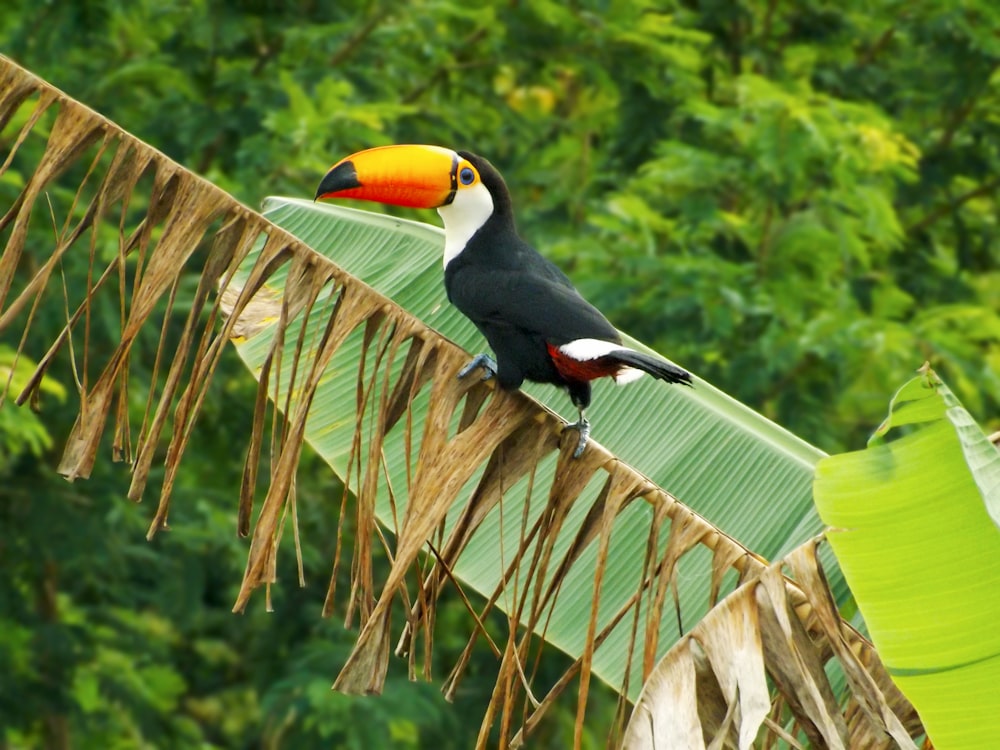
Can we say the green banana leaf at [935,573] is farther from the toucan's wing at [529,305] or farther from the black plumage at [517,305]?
the toucan's wing at [529,305]

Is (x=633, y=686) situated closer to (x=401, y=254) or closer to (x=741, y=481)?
(x=741, y=481)

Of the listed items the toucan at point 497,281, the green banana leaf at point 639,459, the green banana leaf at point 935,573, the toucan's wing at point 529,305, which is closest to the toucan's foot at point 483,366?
the toucan at point 497,281

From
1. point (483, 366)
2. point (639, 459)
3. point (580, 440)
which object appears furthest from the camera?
point (639, 459)

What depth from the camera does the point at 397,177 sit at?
132 inches

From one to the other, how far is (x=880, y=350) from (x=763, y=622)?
15.4ft

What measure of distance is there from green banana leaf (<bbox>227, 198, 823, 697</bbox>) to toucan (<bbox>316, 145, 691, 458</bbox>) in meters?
0.22

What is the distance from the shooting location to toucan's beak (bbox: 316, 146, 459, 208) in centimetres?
315

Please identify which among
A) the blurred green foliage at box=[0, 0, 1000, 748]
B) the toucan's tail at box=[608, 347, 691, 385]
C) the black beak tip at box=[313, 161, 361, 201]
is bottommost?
the blurred green foliage at box=[0, 0, 1000, 748]

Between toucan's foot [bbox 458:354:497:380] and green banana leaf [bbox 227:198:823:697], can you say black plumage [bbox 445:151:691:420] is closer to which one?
toucan's foot [bbox 458:354:497:380]

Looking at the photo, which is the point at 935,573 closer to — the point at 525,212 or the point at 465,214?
the point at 465,214

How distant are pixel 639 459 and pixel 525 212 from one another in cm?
522

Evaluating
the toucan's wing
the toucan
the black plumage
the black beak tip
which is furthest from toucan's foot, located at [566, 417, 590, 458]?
the black beak tip

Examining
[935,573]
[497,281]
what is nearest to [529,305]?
[497,281]

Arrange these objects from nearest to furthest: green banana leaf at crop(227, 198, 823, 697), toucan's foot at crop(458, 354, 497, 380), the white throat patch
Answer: toucan's foot at crop(458, 354, 497, 380) → green banana leaf at crop(227, 198, 823, 697) → the white throat patch
